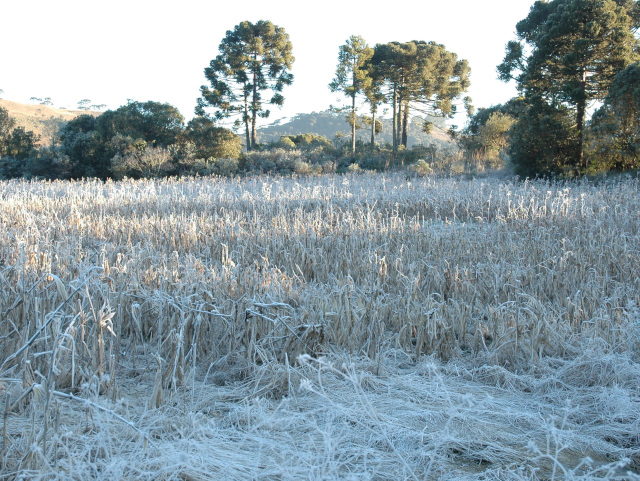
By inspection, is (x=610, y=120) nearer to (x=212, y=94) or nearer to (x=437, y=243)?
(x=437, y=243)

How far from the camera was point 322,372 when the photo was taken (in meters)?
2.94

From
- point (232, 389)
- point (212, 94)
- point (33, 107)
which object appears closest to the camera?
point (232, 389)

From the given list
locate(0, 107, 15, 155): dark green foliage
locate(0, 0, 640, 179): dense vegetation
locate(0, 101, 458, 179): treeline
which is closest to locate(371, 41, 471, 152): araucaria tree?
locate(0, 0, 640, 179): dense vegetation

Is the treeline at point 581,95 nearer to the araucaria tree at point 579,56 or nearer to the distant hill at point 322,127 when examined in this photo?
the araucaria tree at point 579,56

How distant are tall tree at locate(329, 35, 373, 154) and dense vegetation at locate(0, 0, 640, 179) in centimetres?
7

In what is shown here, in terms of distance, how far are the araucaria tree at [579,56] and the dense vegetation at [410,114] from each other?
1.5 inches

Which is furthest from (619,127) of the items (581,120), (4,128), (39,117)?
(39,117)

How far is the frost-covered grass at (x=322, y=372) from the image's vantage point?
1.95m

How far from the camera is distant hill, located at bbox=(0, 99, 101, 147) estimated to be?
55.8m

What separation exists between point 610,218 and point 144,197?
355 inches

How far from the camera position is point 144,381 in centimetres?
289

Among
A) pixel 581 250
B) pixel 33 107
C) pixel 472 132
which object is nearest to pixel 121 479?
pixel 581 250

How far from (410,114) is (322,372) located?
3342 centimetres

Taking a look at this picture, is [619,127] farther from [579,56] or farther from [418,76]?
[418,76]
